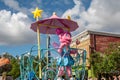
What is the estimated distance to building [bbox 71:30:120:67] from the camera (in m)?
39.2

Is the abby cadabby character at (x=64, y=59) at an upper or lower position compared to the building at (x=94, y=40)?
lower

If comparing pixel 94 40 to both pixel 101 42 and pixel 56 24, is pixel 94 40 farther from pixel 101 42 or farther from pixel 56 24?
pixel 56 24

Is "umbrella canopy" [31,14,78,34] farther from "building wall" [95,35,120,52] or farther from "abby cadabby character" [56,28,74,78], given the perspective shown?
"building wall" [95,35,120,52]

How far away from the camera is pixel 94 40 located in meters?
39.6

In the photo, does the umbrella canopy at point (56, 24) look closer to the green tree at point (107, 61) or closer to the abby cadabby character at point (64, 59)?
the abby cadabby character at point (64, 59)

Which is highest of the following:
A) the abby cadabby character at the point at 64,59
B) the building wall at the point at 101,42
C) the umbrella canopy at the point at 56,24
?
the building wall at the point at 101,42

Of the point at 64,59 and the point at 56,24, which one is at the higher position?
the point at 56,24

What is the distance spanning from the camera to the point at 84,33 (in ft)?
133

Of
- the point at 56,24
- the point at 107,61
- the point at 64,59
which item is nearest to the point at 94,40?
the point at 107,61

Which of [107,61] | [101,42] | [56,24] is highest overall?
[101,42]

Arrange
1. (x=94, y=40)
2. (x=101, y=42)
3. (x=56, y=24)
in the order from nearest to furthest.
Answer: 1. (x=56, y=24)
2. (x=94, y=40)
3. (x=101, y=42)

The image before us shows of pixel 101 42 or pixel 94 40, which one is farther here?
pixel 101 42

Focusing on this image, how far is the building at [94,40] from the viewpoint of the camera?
3919 cm

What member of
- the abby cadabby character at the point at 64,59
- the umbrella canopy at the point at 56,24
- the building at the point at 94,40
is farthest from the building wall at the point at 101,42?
the abby cadabby character at the point at 64,59
